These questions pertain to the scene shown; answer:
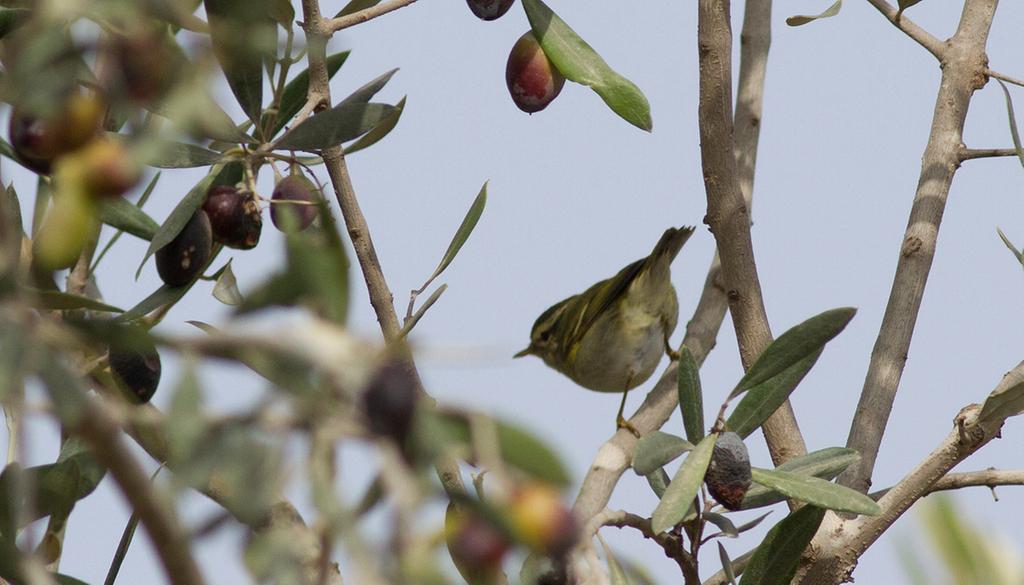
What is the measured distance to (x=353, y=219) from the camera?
2379 mm

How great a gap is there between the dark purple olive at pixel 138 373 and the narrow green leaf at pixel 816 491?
0.95m

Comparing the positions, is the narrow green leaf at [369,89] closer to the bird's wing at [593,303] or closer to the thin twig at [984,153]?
the thin twig at [984,153]

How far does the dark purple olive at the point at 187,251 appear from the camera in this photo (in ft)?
6.49

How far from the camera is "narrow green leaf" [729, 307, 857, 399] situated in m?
2.00

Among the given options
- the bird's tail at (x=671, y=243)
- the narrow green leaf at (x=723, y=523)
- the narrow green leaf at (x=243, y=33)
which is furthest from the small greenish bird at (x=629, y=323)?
the narrow green leaf at (x=243, y=33)

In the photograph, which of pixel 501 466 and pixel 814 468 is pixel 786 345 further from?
pixel 501 466

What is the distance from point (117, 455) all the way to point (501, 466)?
243 mm

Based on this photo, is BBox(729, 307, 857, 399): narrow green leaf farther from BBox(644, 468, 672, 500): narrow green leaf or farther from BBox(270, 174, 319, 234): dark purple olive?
BBox(270, 174, 319, 234): dark purple olive

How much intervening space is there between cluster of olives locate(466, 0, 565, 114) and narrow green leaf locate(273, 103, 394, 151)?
0.40 m

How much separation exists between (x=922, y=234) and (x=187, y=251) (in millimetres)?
1507

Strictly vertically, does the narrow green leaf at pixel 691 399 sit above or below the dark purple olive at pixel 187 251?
below

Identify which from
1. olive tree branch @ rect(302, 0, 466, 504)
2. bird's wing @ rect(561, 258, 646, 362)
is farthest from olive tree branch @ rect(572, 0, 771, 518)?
bird's wing @ rect(561, 258, 646, 362)

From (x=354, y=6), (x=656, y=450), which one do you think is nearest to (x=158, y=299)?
(x=354, y=6)

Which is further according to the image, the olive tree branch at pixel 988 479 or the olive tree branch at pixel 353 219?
the olive tree branch at pixel 988 479
